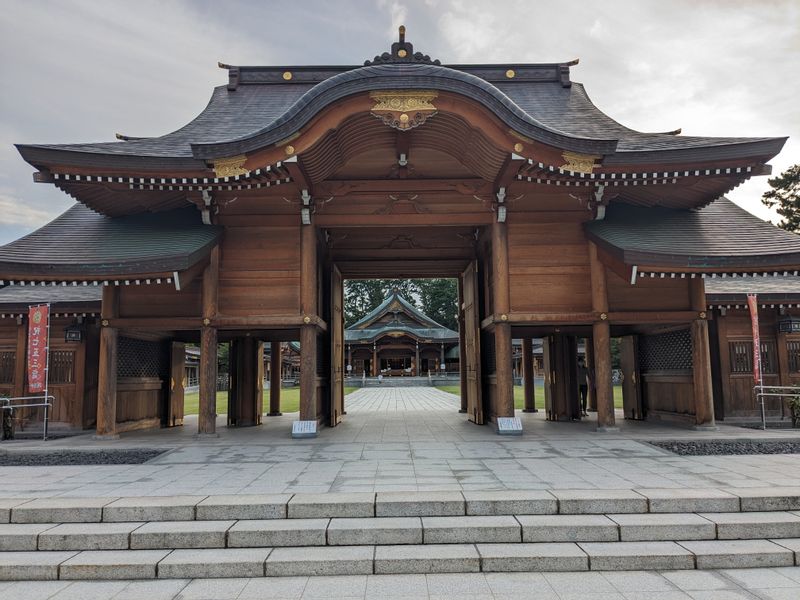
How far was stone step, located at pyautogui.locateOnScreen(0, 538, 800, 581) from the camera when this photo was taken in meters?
4.24

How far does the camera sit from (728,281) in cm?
1159

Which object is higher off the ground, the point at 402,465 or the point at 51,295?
the point at 51,295

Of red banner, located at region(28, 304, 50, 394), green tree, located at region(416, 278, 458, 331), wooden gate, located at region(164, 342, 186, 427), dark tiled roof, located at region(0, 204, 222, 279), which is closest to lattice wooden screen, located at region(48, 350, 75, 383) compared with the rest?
red banner, located at region(28, 304, 50, 394)

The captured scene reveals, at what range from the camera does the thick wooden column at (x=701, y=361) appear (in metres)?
9.27

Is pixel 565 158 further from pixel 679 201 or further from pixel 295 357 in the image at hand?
pixel 295 357

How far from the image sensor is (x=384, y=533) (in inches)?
180

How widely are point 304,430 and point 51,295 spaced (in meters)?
6.24

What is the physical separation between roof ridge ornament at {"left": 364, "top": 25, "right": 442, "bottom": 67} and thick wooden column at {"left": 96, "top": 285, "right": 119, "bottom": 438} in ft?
20.1

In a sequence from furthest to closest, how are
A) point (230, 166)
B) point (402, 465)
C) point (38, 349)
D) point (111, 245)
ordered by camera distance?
point (111, 245) < point (38, 349) < point (230, 166) < point (402, 465)

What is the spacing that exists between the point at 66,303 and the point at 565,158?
9769mm

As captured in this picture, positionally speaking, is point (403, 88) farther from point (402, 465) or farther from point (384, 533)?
point (384, 533)

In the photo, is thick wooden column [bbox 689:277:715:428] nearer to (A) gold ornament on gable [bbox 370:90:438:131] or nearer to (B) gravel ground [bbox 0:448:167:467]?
(A) gold ornament on gable [bbox 370:90:438:131]

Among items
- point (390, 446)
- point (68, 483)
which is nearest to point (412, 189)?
point (390, 446)

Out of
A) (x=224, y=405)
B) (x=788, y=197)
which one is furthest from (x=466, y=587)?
(x=788, y=197)
